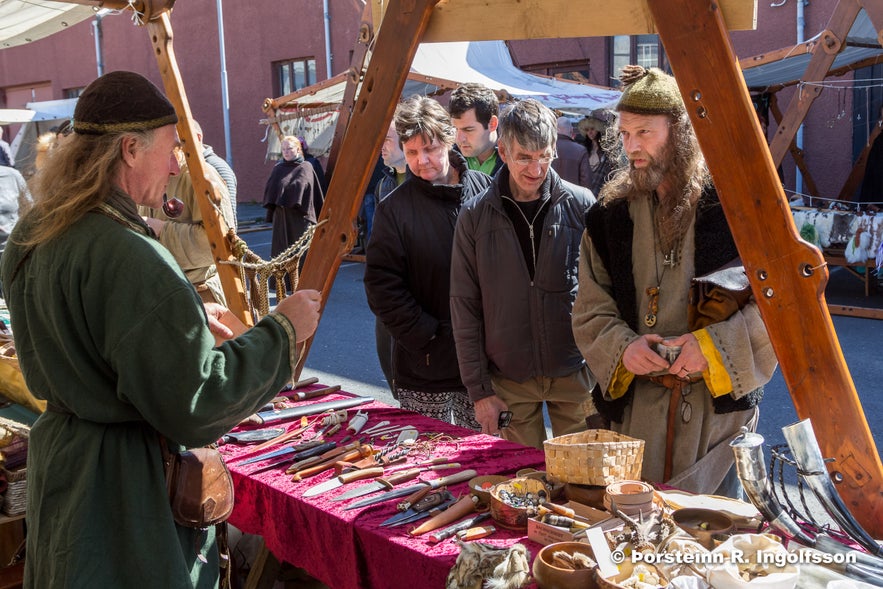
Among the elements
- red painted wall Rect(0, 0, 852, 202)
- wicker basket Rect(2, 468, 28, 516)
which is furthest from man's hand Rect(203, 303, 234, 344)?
red painted wall Rect(0, 0, 852, 202)

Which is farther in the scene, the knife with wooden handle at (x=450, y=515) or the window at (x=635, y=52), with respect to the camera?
the window at (x=635, y=52)

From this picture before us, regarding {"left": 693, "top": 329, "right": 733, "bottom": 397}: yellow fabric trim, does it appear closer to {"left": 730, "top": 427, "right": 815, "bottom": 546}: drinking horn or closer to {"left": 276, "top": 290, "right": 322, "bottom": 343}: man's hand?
{"left": 730, "top": 427, "right": 815, "bottom": 546}: drinking horn

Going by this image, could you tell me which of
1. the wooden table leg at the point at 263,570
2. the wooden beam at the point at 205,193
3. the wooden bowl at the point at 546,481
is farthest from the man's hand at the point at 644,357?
the wooden beam at the point at 205,193

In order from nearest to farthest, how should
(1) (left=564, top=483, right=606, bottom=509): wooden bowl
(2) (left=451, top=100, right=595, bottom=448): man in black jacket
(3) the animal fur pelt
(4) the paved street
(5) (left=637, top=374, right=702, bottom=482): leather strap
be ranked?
(3) the animal fur pelt
(1) (left=564, top=483, right=606, bottom=509): wooden bowl
(5) (left=637, top=374, right=702, bottom=482): leather strap
(2) (left=451, top=100, right=595, bottom=448): man in black jacket
(4) the paved street

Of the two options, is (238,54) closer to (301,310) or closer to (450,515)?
(301,310)

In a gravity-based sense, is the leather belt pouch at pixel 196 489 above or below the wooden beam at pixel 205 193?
below

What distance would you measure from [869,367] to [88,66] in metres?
21.3

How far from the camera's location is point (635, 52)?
13078 millimetres

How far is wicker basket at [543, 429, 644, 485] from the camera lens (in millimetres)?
1962

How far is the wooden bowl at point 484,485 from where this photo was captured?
207 centimetres

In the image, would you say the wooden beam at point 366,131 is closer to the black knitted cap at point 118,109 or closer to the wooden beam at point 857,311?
the black knitted cap at point 118,109

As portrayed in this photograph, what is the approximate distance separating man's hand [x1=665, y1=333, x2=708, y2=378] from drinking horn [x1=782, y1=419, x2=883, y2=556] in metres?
0.42

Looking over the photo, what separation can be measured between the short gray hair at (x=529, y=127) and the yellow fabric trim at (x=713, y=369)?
0.89 meters

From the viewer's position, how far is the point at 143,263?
160 cm
